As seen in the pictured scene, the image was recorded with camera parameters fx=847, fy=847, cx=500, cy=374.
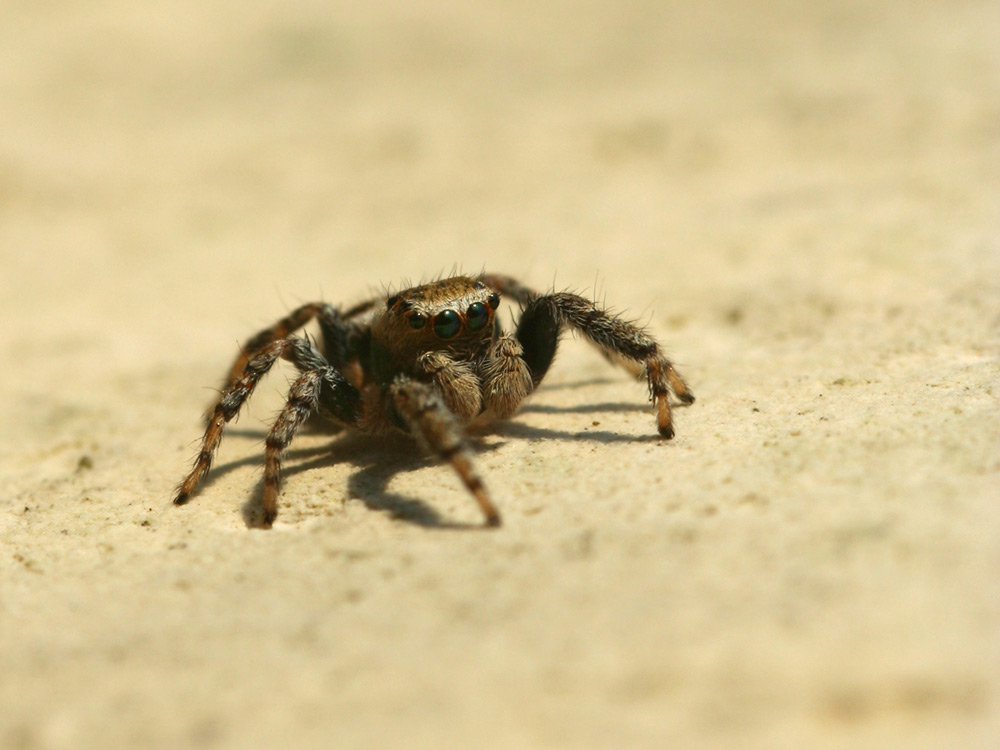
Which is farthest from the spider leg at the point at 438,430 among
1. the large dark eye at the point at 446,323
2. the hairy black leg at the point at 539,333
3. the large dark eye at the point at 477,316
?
the hairy black leg at the point at 539,333

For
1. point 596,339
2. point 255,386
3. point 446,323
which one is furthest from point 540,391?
point 255,386

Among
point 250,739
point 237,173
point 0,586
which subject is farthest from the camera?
point 237,173

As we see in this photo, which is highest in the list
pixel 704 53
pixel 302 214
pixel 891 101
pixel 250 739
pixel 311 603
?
pixel 704 53

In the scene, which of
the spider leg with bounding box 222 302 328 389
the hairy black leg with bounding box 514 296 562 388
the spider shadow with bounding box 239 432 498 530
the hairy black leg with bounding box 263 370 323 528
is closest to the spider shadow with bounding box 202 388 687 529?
the spider shadow with bounding box 239 432 498 530

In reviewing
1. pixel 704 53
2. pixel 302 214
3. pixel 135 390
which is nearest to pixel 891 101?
pixel 704 53

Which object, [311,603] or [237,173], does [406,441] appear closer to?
[311,603]

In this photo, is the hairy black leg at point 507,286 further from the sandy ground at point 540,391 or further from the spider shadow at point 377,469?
the spider shadow at point 377,469

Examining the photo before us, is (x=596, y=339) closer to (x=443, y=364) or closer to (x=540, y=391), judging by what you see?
(x=443, y=364)
